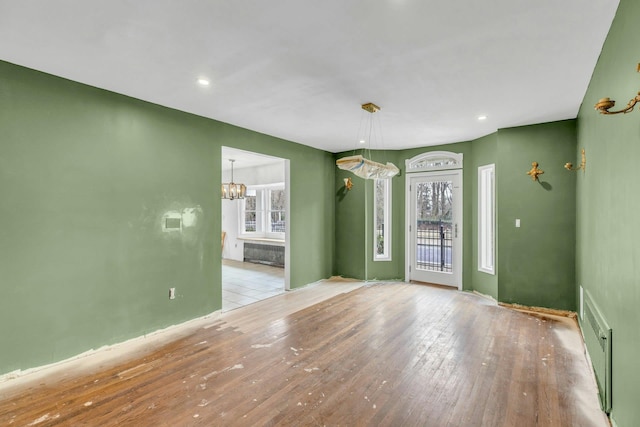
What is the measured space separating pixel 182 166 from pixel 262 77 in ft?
5.59

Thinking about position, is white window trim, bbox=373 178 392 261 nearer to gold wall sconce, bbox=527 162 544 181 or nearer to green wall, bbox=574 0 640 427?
gold wall sconce, bbox=527 162 544 181

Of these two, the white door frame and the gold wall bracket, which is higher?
the gold wall bracket

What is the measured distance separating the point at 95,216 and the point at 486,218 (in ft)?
18.3

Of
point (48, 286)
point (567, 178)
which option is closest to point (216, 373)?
point (48, 286)

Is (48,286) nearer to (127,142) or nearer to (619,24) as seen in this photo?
(127,142)

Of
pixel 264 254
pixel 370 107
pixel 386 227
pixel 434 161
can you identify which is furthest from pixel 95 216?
pixel 434 161

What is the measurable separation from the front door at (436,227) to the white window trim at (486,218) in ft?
1.27

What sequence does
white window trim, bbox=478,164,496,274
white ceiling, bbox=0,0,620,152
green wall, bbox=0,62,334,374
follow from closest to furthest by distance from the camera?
white ceiling, bbox=0,0,620,152 < green wall, bbox=0,62,334,374 < white window trim, bbox=478,164,496,274

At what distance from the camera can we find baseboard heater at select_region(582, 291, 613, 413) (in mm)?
2146

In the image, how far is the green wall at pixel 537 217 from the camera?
427cm

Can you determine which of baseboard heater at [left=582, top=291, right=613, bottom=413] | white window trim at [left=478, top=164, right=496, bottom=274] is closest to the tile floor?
white window trim at [left=478, top=164, right=496, bottom=274]

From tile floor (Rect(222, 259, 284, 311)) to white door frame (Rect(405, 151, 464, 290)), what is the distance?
268 cm

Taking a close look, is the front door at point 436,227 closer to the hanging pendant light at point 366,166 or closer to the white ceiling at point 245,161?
the hanging pendant light at point 366,166

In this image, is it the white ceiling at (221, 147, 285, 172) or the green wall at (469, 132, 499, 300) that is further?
the white ceiling at (221, 147, 285, 172)
